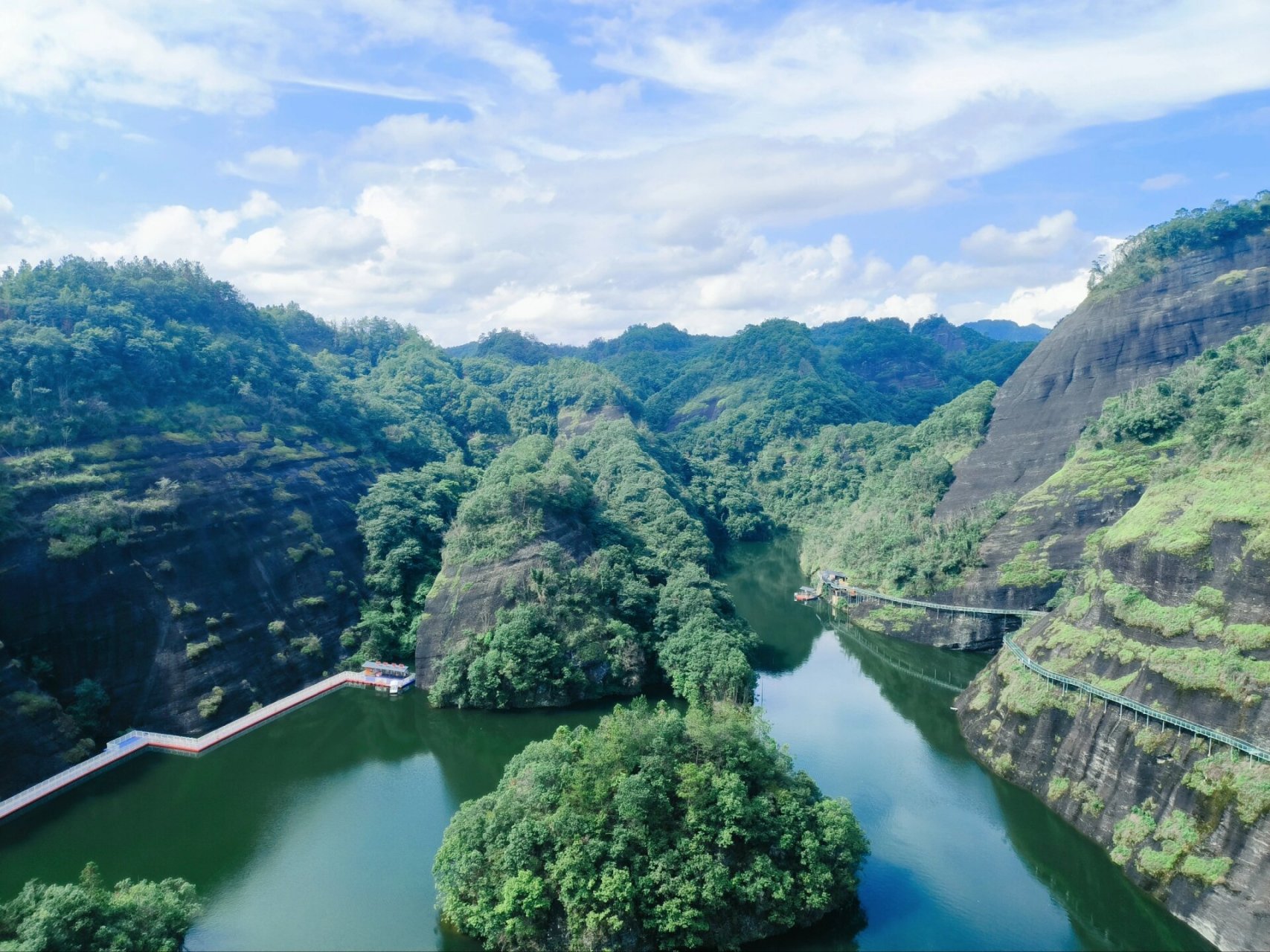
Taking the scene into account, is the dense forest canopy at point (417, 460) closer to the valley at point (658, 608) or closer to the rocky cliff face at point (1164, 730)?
the valley at point (658, 608)

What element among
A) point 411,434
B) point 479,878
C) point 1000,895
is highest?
point 411,434

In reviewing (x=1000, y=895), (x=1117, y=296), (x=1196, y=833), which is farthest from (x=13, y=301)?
(x=1117, y=296)

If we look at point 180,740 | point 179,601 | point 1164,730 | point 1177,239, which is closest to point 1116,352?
point 1177,239

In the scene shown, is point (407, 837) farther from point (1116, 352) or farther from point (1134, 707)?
point (1116, 352)

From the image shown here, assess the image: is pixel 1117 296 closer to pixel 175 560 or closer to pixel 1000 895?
pixel 1000 895

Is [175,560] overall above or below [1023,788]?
above

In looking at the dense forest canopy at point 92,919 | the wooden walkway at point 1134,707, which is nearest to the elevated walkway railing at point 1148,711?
the wooden walkway at point 1134,707
